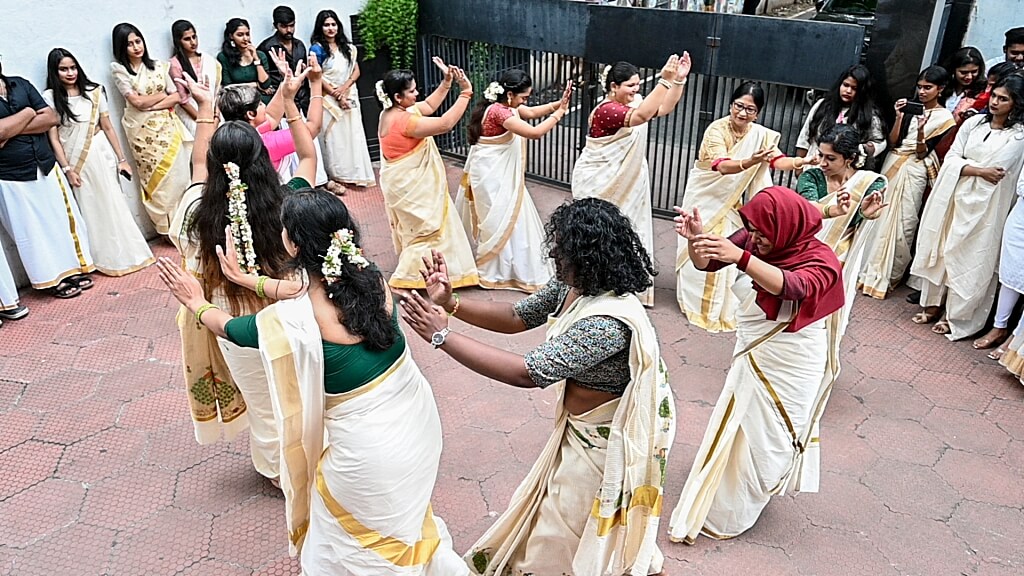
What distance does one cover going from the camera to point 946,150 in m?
4.95

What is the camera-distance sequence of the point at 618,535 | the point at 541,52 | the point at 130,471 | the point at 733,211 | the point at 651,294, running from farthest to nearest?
the point at 541,52, the point at 651,294, the point at 733,211, the point at 130,471, the point at 618,535

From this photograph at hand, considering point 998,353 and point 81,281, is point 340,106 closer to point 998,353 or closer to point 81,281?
point 81,281

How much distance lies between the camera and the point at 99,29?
5.52 metres

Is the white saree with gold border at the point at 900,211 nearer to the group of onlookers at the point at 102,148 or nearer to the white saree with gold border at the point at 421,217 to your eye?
the white saree with gold border at the point at 421,217

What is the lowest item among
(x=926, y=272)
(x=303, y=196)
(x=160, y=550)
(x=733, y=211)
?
(x=160, y=550)

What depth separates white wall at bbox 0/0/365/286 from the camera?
5.11 metres

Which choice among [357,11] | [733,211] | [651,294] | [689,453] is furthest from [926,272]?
[357,11]

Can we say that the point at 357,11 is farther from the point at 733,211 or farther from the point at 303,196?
the point at 303,196

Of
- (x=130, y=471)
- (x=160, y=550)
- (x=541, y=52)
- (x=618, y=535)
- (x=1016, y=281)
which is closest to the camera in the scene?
(x=618, y=535)

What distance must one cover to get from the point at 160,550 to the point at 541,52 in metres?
5.17

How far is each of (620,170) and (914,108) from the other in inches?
77.5

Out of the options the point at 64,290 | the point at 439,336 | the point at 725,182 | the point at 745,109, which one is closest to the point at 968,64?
the point at 745,109

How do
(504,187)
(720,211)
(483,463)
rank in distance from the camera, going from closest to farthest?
(483,463), (720,211), (504,187)

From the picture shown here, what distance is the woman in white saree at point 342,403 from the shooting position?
7.39ft
